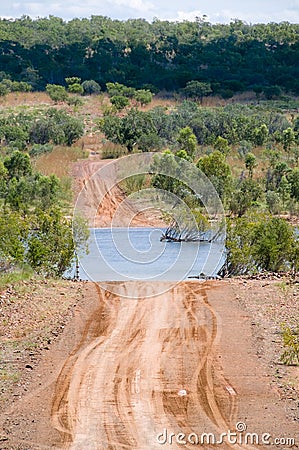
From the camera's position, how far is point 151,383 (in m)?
8.83

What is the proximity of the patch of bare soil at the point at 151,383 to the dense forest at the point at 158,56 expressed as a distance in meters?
62.1

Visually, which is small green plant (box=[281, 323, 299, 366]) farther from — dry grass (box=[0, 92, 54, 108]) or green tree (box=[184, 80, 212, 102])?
green tree (box=[184, 80, 212, 102])

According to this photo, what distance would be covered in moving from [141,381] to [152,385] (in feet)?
0.65

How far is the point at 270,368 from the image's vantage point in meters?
9.47

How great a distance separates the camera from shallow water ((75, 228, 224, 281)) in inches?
772

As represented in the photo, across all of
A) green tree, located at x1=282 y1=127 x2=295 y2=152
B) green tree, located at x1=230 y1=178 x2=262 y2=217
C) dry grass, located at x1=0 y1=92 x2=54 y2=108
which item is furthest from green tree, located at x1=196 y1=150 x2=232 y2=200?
dry grass, located at x1=0 y1=92 x2=54 y2=108

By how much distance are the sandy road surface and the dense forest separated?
2467 inches

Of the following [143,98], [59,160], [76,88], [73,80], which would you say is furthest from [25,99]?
[59,160]

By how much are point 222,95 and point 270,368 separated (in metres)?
64.9

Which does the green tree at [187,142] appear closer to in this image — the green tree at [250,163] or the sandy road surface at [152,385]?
the green tree at [250,163]

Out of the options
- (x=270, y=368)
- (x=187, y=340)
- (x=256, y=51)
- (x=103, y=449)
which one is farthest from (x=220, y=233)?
(x=256, y=51)

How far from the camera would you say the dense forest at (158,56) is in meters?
77.5

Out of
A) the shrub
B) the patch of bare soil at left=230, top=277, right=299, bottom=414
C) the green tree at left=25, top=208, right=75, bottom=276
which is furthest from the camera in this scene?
the shrub

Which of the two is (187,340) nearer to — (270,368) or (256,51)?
(270,368)
